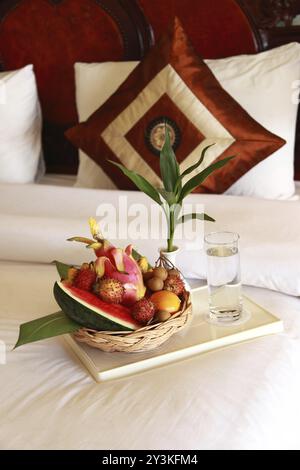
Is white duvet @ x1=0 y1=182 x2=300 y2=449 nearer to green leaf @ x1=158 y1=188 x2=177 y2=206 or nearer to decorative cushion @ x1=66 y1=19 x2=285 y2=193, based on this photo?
green leaf @ x1=158 y1=188 x2=177 y2=206

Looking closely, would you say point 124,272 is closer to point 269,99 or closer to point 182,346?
point 182,346

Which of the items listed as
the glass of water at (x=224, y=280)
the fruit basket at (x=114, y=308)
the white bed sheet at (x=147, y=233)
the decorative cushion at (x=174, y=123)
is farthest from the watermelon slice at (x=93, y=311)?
A: the decorative cushion at (x=174, y=123)

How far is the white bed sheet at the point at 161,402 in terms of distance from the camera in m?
1.19

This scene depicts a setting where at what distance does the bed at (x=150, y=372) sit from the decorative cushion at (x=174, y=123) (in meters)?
0.24

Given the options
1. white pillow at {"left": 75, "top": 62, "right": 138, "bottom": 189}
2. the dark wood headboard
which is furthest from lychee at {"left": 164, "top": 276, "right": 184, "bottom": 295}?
the dark wood headboard

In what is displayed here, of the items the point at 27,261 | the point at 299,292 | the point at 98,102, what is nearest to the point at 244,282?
the point at 299,292

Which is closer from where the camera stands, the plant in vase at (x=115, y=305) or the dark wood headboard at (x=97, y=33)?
the plant in vase at (x=115, y=305)

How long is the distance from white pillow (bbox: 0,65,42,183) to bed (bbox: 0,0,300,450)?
0.53ft

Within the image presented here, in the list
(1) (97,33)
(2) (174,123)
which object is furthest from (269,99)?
(1) (97,33)

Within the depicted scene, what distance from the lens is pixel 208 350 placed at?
4.81ft

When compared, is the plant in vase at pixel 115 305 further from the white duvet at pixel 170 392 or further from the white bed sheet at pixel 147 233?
the white bed sheet at pixel 147 233

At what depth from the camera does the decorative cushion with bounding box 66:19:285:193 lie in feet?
7.70

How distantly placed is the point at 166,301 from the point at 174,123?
1.13 meters
